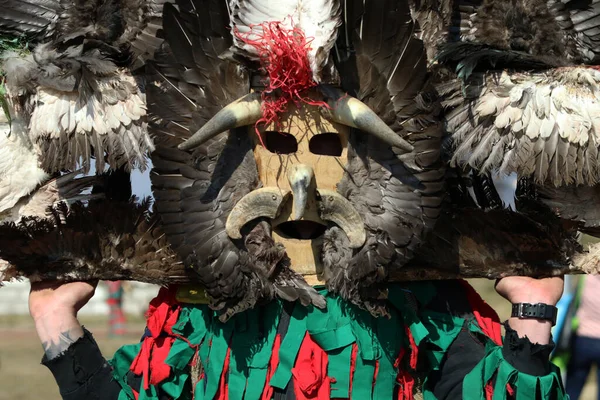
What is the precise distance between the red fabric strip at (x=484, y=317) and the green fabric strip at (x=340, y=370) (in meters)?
0.52

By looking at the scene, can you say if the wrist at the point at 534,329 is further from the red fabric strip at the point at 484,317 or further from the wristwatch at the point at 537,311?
the red fabric strip at the point at 484,317

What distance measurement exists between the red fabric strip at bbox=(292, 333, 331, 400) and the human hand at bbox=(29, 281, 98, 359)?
70cm

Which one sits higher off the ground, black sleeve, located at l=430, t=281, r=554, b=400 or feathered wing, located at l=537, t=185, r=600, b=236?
feathered wing, located at l=537, t=185, r=600, b=236

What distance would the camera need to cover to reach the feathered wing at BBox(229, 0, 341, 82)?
245cm

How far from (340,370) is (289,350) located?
16cm

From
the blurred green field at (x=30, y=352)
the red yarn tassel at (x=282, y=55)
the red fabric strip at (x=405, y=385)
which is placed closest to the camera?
the red yarn tassel at (x=282, y=55)

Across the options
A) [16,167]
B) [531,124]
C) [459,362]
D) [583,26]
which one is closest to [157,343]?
[16,167]

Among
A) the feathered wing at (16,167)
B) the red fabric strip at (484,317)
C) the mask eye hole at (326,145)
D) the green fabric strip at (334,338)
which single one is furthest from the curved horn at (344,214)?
the feathered wing at (16,167)

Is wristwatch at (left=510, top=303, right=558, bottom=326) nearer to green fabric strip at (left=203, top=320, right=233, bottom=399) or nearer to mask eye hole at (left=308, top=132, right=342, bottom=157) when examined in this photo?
mask eye hole at (left=308, top=132, right=342, bottom=157)

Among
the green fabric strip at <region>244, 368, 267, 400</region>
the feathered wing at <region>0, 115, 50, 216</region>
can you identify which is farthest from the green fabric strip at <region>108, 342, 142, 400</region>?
the feathered wing at <region>0, 115, 50, 216</region>

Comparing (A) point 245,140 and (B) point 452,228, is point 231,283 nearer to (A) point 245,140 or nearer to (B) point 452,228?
(A) point 245,140

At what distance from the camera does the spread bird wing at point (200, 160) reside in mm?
2578

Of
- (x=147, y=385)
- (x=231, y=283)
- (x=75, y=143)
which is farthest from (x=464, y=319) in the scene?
(x=75, y=143)

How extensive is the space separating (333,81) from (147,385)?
1153 millimetres
